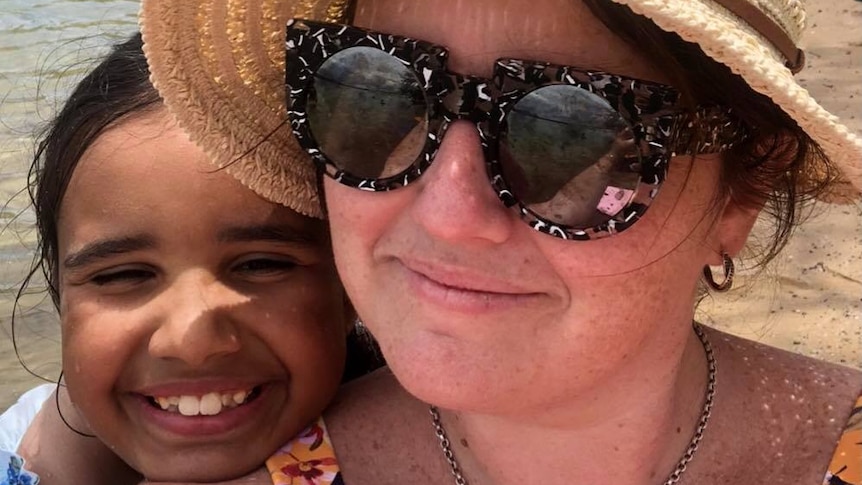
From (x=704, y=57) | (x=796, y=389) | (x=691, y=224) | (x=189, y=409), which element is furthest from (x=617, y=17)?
(x=189, y=409)

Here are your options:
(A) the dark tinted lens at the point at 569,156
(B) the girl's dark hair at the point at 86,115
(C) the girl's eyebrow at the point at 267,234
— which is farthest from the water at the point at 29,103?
(A) the dark tinted lens at the point at 569,156

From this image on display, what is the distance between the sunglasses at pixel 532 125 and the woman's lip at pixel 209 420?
2.26 ft

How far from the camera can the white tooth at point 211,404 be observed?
207 cm

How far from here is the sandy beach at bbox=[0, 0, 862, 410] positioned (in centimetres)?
368

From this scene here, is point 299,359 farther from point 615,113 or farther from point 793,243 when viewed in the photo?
point 793,243

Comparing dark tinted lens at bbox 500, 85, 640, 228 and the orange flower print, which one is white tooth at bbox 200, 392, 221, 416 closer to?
the orange flower print

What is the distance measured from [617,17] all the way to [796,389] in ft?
3.09

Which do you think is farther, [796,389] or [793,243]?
[793,243]

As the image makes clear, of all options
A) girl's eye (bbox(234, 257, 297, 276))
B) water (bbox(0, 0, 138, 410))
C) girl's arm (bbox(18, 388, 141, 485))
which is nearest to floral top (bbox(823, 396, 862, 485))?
girl's eye (bbox(234, 257, 297, 276))

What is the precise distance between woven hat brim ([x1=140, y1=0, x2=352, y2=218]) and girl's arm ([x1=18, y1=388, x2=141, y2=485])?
993mm

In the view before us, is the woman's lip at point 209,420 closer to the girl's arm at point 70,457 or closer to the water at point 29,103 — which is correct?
the girl's arm at point 70,457

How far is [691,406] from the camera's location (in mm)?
1895

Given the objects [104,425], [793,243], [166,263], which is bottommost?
[793,243]

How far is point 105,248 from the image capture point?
2.06 metres
